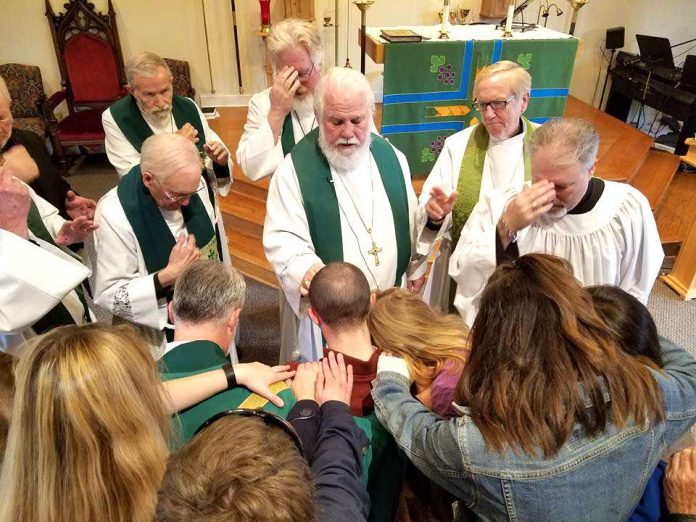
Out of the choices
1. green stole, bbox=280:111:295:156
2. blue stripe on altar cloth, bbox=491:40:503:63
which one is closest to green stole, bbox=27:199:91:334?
green stole, bbox=280:111:295:156

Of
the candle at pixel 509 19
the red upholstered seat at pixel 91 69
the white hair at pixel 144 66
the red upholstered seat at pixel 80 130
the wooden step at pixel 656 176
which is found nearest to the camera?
the white hair at pixel 144 66

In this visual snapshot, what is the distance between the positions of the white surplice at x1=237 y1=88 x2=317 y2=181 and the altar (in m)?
1.88

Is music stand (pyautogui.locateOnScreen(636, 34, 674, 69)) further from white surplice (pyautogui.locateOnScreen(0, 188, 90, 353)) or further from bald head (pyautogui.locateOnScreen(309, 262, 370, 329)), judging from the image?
white surplice (pyautogui.locateOnScreen(0, 188, 90, 353))

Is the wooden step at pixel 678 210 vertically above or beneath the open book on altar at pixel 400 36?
beneath

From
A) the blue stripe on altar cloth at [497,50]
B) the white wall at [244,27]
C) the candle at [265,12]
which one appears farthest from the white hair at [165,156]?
the white wall at [244,27]

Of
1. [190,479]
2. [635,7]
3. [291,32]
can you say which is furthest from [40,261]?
[635,7]

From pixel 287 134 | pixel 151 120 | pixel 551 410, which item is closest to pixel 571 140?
pixel 551 410

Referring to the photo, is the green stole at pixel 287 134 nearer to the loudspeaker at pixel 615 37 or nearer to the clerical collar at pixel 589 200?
the clerical collar at pixel 589 200

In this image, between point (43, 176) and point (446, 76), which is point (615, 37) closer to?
point (446, 76)

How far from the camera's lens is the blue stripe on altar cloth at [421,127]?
4.90 m

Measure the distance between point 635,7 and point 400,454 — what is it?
26.4 feet

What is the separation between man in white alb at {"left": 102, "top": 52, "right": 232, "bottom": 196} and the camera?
291 cm

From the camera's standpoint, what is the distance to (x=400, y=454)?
62.6 inches

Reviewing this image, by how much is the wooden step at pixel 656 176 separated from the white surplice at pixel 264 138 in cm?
375
